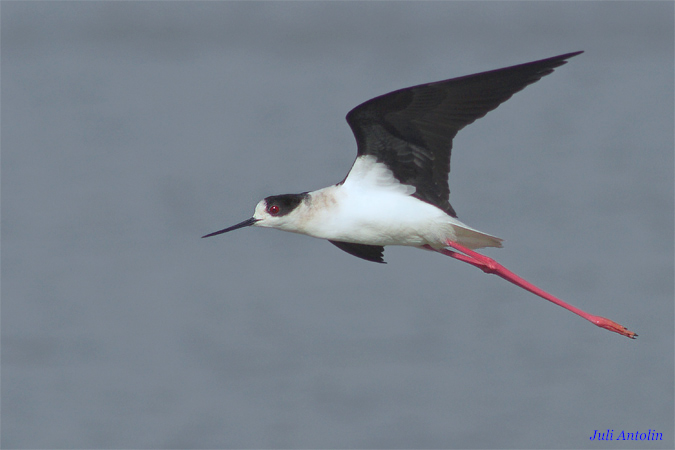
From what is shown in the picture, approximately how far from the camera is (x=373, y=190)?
708 centimetres

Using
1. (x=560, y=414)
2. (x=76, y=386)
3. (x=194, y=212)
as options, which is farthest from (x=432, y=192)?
(x=194, y=212)

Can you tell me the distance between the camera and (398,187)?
23.3 ft

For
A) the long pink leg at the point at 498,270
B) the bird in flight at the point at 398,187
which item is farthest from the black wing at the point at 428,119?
the long pink leg at the point at 498,270

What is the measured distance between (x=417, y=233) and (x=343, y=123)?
29.9 feet

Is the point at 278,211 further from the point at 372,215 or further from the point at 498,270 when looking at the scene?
the point at 498,270

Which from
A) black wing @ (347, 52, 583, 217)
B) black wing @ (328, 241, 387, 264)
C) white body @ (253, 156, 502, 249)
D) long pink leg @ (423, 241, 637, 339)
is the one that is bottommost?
long pink leg @ (423, 241, 637, 339)

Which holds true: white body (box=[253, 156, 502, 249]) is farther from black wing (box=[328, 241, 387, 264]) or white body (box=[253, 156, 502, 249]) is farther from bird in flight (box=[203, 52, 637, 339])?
black wing (box=[328, 241, 387, 264])

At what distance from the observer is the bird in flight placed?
22.5 feet

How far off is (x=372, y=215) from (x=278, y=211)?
1.88 feet

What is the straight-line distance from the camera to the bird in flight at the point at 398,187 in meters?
6.86

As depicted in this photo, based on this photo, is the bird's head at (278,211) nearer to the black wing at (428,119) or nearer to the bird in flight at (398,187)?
the bird in flight at (398,187)
